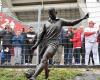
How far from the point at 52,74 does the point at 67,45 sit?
1.95 meters

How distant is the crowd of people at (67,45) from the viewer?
1689cm

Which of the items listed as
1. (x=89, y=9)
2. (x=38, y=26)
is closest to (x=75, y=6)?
(x=89, y=9)

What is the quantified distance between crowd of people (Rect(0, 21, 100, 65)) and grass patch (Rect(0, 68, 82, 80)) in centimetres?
68

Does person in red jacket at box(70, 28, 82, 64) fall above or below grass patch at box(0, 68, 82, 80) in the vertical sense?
above

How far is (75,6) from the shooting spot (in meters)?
26.0

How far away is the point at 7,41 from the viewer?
56.9 feet

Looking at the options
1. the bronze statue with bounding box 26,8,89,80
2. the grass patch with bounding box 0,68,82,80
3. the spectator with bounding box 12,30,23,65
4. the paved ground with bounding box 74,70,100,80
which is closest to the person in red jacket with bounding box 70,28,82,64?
the grass patch with bounding box 0,68,82,80

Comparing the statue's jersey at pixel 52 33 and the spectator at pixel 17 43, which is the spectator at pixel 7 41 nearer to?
the spectator at pixel 17 43

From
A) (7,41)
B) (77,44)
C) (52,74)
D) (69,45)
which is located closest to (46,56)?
(52,74)

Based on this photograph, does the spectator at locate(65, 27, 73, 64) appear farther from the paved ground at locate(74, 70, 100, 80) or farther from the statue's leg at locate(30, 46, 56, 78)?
the statue's leg at locate(30, 46, 56, 78)

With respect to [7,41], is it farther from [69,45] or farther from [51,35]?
[51,35]

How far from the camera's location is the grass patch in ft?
49.9

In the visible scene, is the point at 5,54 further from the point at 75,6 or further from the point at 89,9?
the point at 75,6

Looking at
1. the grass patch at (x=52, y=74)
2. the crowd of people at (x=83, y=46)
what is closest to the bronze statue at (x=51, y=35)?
the grass patch at (x=52, y=74)
